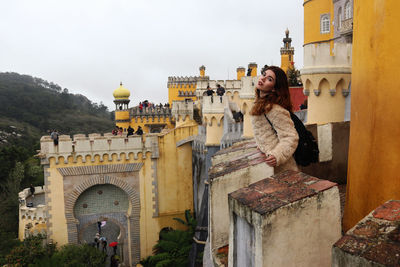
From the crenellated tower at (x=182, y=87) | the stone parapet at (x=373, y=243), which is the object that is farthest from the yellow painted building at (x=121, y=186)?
the crenellated tower at (x=182, y=87)

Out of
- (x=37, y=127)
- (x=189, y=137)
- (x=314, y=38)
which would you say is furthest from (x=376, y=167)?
(x=37, y=127)

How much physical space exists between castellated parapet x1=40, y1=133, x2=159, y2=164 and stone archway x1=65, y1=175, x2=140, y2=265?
948 mm

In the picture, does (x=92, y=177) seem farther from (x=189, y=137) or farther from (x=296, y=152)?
(x=296, y=152)

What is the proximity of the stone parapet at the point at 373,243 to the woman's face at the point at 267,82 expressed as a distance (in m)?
1.48

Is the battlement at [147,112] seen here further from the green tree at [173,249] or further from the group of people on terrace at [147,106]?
the green tree at [173,249]

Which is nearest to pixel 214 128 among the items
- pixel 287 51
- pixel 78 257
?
pixel 78 257

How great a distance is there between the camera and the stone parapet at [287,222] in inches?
81.6

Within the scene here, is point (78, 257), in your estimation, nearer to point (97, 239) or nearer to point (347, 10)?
point (97, 239)

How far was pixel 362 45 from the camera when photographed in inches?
123

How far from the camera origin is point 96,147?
1480cm

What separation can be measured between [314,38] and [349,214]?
46.2ft

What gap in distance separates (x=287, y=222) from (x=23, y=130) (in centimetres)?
5456

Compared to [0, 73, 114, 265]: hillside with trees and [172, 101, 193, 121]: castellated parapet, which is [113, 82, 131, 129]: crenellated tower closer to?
[0, 73, 114, 265]: hillside with trees

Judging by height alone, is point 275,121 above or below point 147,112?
above
